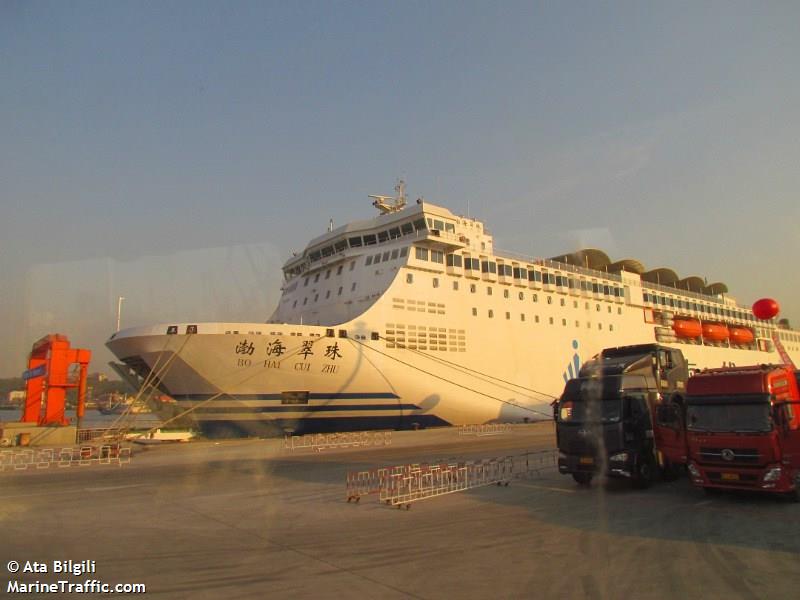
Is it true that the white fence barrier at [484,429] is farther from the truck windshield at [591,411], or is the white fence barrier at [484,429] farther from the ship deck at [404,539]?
the truck windshield at [591,411]

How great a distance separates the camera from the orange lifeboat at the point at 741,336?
4716 centimetres

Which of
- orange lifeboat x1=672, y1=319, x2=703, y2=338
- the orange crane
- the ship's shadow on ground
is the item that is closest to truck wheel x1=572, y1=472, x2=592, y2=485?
the ship's shadow on ground

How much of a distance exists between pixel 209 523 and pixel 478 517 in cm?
418

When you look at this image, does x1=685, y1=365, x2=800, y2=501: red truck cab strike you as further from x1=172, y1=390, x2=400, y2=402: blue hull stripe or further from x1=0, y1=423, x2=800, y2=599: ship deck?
x1=172, y1=390, x2=400, y2=402: blue hull stripe

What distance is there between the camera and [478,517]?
8.57 meters

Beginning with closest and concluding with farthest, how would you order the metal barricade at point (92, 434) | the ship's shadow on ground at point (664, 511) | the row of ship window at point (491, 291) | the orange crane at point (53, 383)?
1. the ship's shadow on ground at point (664, 511)
2. the metal barricade at point (92, 434)
3. the orange crane at point (53, 383)
4. the row of ship window at point (491, 291)

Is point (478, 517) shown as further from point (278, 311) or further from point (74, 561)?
point (278, 311)

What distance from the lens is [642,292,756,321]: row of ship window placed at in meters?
40.2

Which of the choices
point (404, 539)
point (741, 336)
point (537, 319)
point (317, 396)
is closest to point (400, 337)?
point (317, 396)

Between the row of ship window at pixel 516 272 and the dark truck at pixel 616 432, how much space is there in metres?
16.2

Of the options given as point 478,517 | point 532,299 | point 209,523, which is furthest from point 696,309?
point 209,523

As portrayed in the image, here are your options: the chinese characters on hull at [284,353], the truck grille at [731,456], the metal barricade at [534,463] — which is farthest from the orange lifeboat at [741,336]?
the truck grille at [731,456]

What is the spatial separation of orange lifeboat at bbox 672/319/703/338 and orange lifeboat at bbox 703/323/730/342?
3.03 ft

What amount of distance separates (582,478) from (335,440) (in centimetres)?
1197
